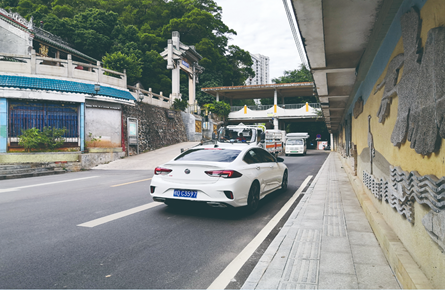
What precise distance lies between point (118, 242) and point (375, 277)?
336 cm

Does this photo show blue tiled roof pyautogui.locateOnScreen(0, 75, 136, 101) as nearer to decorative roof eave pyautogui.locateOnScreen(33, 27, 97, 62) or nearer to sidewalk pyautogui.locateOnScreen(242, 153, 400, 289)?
decorative roof eave pyautogui.locateOnScreen(33, 27, 97, 62)

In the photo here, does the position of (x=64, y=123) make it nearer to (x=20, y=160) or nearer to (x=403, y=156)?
(x=20, y=160)

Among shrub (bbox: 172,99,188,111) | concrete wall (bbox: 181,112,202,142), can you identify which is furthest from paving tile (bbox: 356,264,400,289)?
concrete wall (bbox: 181,112,202,142)

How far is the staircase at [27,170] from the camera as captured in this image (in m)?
13.6

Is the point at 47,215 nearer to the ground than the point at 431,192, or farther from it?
nearer to the ground

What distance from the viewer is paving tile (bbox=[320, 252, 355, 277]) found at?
339 centimetres

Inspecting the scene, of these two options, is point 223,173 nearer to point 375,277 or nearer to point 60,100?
point 375,277

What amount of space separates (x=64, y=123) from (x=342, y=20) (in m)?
18.4

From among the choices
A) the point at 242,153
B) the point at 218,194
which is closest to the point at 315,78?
the point at 242,153

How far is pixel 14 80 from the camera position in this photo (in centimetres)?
1708

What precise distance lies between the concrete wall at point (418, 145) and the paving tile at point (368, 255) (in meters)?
0.35

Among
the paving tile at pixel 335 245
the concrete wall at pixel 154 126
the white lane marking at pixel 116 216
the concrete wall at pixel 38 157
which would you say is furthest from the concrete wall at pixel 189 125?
the paving tile at pixel 335 245

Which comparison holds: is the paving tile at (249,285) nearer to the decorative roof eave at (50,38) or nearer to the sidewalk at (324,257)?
the sidewalk at (324,257)

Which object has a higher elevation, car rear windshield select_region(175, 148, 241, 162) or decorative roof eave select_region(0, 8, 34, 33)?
decorative roof eave select_region(0, 8, 34, 33)
